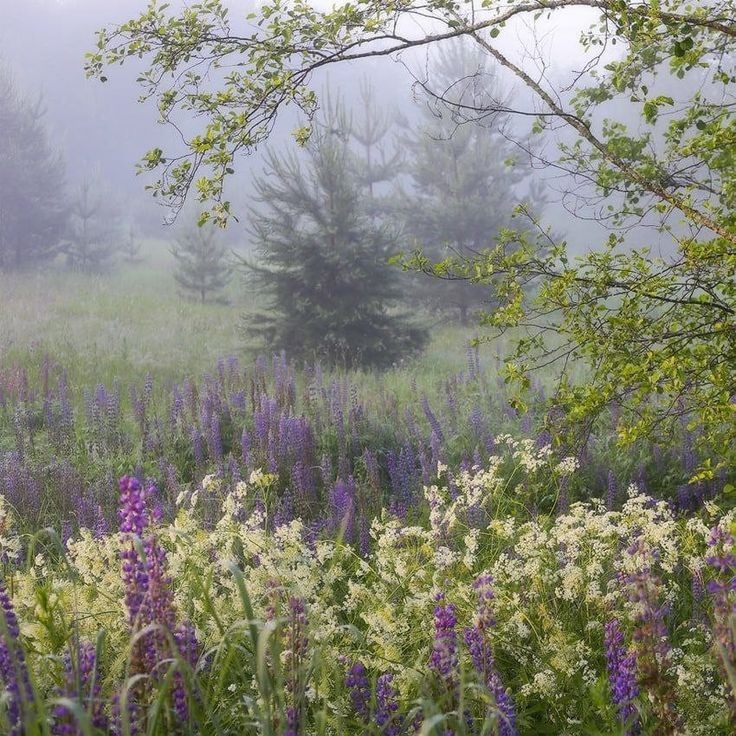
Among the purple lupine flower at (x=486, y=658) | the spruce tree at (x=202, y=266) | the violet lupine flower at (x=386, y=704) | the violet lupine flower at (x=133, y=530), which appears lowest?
the violet lupine flower at (x=386, y=704)

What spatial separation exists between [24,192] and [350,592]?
34.8m

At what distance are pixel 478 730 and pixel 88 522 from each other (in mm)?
3603

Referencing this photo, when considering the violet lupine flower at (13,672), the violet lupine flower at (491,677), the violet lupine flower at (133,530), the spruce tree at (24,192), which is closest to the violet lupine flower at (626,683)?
the violet lupine flower at (491,677)

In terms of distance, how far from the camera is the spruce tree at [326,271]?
49.4 ft

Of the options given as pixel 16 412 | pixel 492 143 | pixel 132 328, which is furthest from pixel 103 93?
pixel 16 412

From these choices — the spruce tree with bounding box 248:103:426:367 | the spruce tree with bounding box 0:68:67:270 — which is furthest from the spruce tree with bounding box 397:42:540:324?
the spruce tree with bounding box 0:68:67:270

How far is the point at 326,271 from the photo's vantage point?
49.9 feet

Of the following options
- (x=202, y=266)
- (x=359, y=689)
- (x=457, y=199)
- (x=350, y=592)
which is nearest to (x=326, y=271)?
(x=350, y=592)

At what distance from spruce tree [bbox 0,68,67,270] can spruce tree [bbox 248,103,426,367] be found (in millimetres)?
22151

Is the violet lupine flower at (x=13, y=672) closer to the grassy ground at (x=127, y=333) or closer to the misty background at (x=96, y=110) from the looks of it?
the grassy ground at (x=127, y=333)

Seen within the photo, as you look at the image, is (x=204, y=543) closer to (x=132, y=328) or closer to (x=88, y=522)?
(x=88, y=522)

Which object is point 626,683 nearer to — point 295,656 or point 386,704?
point 386,704

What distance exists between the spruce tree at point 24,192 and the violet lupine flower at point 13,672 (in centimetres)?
3445

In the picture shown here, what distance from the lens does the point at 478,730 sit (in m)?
2.69
